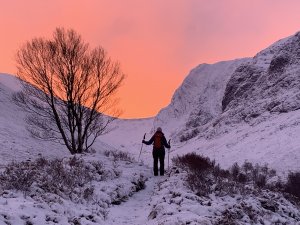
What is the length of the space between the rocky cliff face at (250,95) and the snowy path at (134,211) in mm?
49496

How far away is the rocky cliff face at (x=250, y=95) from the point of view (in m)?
66.1

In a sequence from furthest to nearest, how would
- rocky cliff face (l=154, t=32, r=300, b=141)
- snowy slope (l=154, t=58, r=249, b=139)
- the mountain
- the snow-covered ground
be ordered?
snowy slope (l=154, t=58, r=249, b=139), rocky cliff face (l=154, t=32, r=300, b=141), the mountain, the snow-covered ground

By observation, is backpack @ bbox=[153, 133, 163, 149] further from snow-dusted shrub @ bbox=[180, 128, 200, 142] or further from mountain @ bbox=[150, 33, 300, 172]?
snow-dusted shrub @ bbox=[180, 128, 200, 142]

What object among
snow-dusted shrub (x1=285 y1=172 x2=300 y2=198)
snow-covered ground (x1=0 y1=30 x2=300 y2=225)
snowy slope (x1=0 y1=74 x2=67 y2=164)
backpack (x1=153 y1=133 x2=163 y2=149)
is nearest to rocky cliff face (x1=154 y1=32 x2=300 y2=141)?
snow-covered ground (x1=0 y1=30 x2=300 y2=225)

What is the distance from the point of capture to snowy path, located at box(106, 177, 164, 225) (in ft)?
31.7

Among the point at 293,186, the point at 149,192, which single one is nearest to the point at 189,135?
the point at 293,186

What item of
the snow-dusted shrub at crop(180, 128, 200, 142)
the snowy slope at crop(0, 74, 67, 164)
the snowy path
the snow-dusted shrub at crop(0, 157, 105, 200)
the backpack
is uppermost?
the snow-dusted shrub at crop(180, 128, 200, 142)

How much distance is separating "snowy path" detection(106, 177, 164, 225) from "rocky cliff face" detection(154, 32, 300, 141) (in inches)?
1949

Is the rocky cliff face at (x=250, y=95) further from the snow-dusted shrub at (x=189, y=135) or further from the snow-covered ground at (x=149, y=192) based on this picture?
the snow-covered ground at (x=149, y=192)

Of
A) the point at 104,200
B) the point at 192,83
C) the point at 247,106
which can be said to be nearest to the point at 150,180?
the point at 104,200

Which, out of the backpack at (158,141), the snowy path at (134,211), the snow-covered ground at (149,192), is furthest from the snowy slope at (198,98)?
the snowy path at (134,211)

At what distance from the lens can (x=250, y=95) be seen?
83.1 metres

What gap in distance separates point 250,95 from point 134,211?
75288mm

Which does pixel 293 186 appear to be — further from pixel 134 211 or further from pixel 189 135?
pixel 189 135
